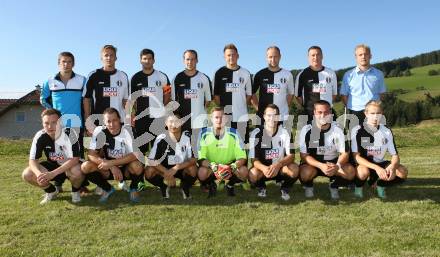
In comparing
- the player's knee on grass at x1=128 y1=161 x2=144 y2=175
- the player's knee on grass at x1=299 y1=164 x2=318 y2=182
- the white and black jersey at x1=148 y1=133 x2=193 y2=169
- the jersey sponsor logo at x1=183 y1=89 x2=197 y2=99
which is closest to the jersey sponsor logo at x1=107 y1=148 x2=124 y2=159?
the player's knee on grass at x1=128 y1=161 x2=144 y2=175

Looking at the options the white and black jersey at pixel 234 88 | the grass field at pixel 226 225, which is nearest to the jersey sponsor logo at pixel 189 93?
the white and black jersey at pixel 234 88

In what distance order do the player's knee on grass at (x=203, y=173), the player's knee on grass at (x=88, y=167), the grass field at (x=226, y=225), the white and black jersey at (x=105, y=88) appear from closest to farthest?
the grass field at (x=226, y=225), the player's knee on grass at (x=88, y=167), the player's knee on grass at (x=203, y=173), the white and black jersey at (x=105, y=88)

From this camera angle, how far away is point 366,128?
627 centimetres

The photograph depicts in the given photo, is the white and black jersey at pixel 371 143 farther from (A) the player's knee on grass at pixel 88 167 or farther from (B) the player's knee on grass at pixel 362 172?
(A) the player's knee on grass at pixel 88 167

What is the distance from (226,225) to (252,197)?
4.82ft

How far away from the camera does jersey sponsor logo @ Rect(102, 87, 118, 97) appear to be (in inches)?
272

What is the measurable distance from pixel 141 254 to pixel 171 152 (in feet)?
8.53

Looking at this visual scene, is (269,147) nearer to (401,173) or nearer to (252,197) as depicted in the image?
(252,197)

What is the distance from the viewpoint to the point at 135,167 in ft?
20.1

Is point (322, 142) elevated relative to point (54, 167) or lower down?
elevated

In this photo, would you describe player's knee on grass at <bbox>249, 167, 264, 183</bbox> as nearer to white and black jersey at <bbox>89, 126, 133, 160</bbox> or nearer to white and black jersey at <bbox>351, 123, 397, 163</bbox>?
white and black jersey at <bbox>351, 123, 397, 163</bbox>

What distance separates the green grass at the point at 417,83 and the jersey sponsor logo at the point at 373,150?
28967 millimetres

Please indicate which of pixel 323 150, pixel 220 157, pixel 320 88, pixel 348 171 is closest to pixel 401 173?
pixel 348 171

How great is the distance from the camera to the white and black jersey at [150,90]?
7.06m
